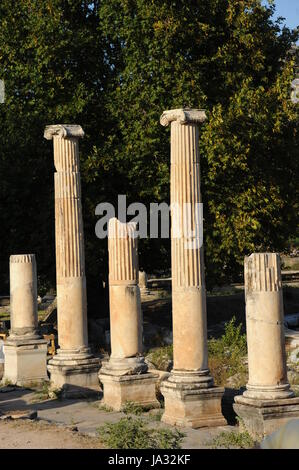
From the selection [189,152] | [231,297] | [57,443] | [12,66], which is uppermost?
[12,66]

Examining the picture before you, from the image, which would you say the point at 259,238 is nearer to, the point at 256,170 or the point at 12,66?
the point at 256,170

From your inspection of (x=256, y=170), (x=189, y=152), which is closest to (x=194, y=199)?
(x=189, y=152)

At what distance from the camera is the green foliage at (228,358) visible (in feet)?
82.9

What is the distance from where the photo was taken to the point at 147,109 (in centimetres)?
3198

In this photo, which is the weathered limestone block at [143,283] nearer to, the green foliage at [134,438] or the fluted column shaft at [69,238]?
the fluted column shaft at [69,238]

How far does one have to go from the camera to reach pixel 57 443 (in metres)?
16.4

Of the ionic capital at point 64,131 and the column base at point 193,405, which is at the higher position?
the ionic capital at point 64,131

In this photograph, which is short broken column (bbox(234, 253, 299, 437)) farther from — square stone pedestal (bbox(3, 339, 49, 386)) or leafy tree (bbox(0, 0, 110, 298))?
leafy tree (bbox(0, 0, 110, 298))

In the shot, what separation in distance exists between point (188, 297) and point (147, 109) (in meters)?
13.2

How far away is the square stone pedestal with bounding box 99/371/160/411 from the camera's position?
21266mm

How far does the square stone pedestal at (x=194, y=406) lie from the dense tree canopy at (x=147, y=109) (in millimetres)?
11253

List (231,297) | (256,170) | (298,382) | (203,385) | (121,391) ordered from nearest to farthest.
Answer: (203,385)
(121,391)
(298,382)
(256,170)
(231,297)

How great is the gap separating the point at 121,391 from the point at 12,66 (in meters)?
16.3

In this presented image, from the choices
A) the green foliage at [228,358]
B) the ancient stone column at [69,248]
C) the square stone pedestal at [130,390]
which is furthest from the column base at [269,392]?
the ancient stone column at [69,248]
